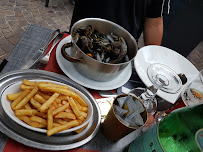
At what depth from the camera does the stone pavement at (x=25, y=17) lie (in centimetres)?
242

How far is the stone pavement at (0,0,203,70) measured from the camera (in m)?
2.42

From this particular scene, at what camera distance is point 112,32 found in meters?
1.09

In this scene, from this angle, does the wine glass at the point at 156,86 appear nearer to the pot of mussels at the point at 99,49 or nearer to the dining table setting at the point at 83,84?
the dining table setting at the point at 83,84

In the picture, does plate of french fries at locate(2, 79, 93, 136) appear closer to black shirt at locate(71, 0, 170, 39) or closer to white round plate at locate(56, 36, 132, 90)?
white round plate at locate(56, 36, 132, 90)

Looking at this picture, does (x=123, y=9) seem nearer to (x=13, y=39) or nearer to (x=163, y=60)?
(x=163, y=60)

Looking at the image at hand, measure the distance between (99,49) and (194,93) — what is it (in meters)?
0.51

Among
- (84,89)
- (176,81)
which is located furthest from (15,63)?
(176,81)

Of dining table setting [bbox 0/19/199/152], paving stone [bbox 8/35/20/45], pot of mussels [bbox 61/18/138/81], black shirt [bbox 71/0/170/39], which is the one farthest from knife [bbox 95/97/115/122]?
paving stone [bbox 8/35/20/45]

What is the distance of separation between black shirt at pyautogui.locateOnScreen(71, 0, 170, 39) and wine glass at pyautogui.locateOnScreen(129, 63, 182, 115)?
2.28 ft

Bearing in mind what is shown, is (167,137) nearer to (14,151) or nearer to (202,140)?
(202,140)

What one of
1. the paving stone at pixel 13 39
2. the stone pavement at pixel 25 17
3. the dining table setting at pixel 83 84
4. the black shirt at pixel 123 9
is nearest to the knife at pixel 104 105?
the dining table setting at pixel 83 84

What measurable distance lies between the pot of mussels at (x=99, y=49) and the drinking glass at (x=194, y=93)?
31 centimetres

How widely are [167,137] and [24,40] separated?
101 cm

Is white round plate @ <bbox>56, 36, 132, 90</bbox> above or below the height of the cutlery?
above
